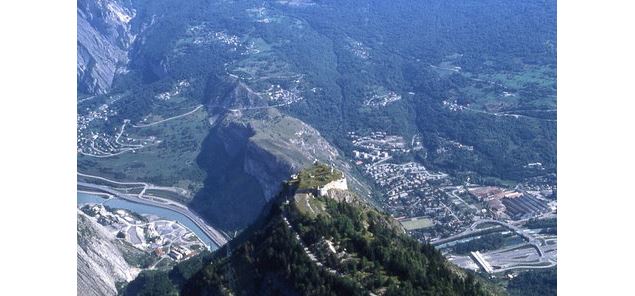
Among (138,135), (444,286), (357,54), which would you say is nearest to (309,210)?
Answer: (444,286)

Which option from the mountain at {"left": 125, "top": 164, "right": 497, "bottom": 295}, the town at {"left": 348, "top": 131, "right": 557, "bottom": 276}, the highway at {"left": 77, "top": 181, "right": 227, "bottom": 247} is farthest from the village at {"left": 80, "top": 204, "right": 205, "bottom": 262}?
the mountain at {"left": 125, "top": 164, "right": 497, "bottom": 295}

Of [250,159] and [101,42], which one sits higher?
[101,42]

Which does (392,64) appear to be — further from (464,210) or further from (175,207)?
(464,210)

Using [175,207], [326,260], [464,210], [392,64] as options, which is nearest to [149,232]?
[175,207]

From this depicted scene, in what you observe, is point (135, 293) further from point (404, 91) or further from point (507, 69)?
point (507, 69)

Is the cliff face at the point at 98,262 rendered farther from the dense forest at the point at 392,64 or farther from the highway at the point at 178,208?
the dense forest at the point at 392,64
